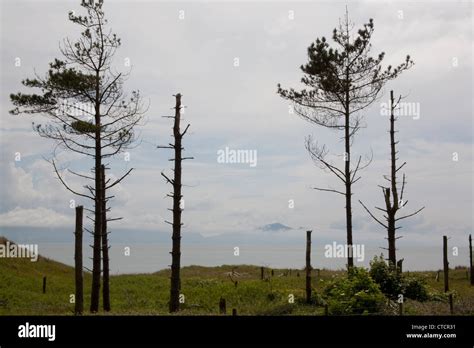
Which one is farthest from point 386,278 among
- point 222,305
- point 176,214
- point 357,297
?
point 176,214

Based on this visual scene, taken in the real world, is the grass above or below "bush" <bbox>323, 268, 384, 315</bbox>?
below

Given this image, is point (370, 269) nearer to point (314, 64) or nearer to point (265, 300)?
point (265, 300)

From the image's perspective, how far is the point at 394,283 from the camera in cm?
2528

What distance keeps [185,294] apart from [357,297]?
45.5ft

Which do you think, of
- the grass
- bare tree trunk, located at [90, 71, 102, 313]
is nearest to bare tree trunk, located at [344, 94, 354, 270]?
the grass

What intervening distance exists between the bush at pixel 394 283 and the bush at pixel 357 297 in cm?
193

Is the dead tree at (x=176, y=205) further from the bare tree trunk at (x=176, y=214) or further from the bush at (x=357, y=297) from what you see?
→ the bush at (x=357, y=297)

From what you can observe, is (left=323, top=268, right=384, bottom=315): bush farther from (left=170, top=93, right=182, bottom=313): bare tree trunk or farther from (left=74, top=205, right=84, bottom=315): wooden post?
(left=74, top=205, right=84, bottom=315): wooden post

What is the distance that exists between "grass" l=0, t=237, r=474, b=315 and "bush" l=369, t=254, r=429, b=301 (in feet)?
3.07

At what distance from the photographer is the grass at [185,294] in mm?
24516

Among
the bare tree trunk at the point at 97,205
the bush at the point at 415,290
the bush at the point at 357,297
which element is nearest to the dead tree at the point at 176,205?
the bare tree trunk at the point at 97,205

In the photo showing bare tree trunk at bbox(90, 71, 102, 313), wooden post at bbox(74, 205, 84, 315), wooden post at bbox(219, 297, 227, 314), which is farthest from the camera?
bare tree trunk at bbox(90, 71, 102, 313)

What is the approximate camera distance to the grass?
965 inches
